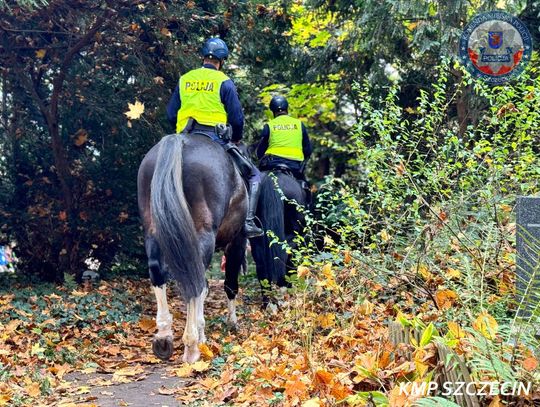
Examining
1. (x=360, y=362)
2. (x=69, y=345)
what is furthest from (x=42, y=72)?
(x=360, y=362)

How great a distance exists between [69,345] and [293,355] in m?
2.86

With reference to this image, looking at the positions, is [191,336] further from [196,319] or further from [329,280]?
[329,280]

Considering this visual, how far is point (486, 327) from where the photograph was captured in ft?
15.9

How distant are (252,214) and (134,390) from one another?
3696mm

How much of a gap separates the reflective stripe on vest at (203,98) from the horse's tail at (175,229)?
1.24 m

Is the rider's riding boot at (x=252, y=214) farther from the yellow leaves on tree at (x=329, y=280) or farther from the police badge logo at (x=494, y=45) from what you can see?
the police badge logo at (x=494, y=45)

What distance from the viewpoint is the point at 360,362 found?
5.19 m

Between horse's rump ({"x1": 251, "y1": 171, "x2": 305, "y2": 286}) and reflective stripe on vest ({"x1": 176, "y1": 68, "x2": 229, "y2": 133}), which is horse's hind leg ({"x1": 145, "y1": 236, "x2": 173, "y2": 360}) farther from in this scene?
horse's rump ({"x1": 251, "y1": 171, "x2": 305, "y2": 286})

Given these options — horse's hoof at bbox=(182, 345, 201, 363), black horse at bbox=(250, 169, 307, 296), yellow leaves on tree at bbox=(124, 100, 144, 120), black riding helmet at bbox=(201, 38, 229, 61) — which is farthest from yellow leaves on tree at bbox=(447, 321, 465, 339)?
yellow leaves on tree at bbox=(124, 100, 144, 120)

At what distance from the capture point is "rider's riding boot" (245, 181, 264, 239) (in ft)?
30.8

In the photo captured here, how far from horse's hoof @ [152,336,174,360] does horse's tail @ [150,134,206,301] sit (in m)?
0.50

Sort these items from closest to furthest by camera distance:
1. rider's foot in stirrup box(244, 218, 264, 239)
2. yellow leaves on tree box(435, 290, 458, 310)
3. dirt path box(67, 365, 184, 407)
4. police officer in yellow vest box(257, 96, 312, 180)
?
dirt path box(67, 365, 184, 407) → yellow leaves on tree box(435, 290, 458, 310) → rider's foot in stirrup box(244, 218, 264, 239) → police officer in yellow vest box(257, 96, 312, 180)

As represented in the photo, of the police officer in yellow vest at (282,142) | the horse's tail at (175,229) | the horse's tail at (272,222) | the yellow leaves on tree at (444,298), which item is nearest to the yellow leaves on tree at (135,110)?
the police officer in yellow vest at (282,142)

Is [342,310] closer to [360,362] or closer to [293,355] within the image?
[293,355]
